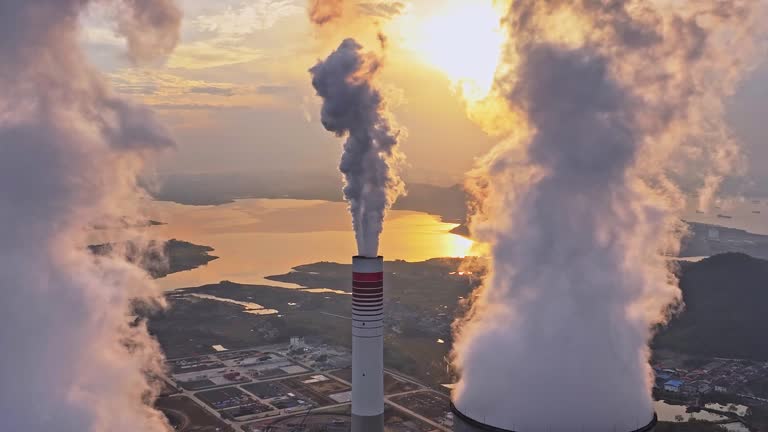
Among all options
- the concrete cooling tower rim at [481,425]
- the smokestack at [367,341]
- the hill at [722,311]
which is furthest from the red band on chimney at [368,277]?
the hill at [722,311]

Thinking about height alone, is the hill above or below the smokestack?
below

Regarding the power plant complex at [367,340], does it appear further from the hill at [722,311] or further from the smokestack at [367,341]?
the hill at [722,311]

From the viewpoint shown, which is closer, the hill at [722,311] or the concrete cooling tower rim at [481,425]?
the concrete cooling tower rim at [481,425]

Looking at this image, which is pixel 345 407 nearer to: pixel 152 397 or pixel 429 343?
pixel 152 397

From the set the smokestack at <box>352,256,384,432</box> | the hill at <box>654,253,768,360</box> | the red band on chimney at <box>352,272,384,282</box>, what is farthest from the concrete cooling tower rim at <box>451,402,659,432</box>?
the hill at <box>654,253,768,360</box>

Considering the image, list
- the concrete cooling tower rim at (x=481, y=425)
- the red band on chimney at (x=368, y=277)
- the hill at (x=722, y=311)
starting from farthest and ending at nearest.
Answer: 1. the hill at (x=722, y=311)
2. the red band on chimney at (x=368, y=277)
3. the concrete cooling tower rim at (x=481, y=425)

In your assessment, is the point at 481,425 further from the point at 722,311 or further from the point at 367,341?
the point at 722,311

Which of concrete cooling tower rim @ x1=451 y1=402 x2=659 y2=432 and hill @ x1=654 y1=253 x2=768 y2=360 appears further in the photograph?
hill @ x1=654 y1=253 x2=768 y2=360

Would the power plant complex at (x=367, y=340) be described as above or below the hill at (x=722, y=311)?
above

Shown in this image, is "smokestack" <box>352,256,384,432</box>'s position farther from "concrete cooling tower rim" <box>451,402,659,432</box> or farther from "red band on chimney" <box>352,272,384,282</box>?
"concrete cooling tower rim" <box>451,402,659,432</box>

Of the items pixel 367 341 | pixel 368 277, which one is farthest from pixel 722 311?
pixel 368 277
